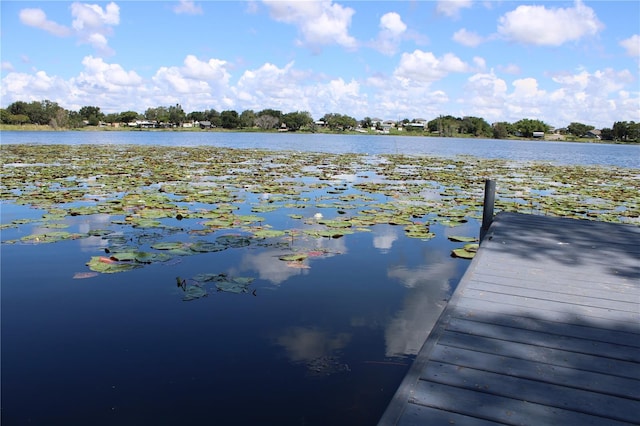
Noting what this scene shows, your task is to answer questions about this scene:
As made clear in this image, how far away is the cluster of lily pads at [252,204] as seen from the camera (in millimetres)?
7004

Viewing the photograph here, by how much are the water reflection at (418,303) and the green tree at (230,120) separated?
411 ft

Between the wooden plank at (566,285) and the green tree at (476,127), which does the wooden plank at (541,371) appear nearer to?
the wooden plank at (566,285)

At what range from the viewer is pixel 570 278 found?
4098 mm

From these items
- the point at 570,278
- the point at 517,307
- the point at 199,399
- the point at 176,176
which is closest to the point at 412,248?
the point at 570,278

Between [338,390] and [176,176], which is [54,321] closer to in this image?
[338,390]

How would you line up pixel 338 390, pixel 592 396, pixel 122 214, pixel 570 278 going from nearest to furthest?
pixel 592 396, pixel 338 390, pixel 570 278, pixel 122 214

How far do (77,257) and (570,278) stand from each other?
19.2ft

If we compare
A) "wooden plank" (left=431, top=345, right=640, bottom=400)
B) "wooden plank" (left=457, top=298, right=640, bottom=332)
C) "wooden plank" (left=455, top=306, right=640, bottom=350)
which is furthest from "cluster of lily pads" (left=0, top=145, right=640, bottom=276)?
"wooden plank" (left=431, top=345, right=640, bottom=400)

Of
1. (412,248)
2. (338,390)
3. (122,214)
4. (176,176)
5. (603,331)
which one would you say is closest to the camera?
(603,331)

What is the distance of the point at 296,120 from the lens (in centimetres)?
12862

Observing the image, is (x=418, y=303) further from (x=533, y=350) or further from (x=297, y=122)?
(x=297, y=122)

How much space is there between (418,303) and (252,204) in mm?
5807

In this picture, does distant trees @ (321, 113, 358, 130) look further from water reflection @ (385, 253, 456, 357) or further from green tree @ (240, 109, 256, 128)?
water reflection @ (385, 253, 456, 357)

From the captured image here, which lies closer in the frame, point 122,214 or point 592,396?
point 592,396
